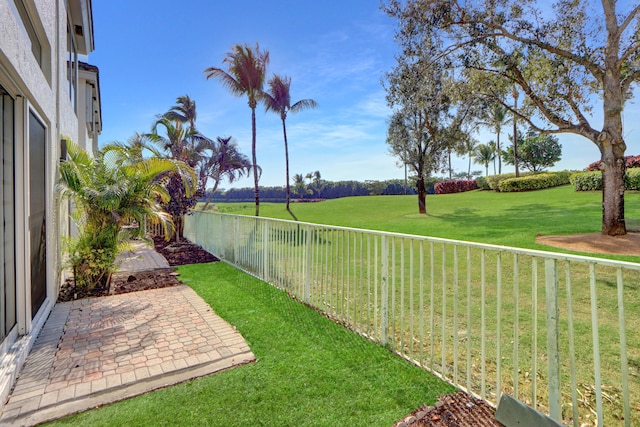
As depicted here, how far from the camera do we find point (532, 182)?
85.6ft

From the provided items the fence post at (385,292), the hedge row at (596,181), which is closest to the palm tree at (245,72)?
the fence post at (385,292)

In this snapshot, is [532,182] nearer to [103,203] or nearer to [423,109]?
[423,109]

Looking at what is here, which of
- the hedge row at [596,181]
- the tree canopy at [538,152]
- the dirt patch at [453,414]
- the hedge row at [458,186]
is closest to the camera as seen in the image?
the dirt patch at [453,414]

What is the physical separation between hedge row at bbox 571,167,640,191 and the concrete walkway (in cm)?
2451

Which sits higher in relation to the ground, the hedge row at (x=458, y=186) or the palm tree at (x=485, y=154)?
the palm tree at (x=485, y=154)

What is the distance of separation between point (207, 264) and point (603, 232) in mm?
10307

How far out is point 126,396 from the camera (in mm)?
2596

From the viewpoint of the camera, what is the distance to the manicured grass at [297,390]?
7.54 feet

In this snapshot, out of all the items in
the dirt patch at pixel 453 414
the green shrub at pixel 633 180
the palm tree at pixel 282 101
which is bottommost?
the dirt patch at pixel 453 414

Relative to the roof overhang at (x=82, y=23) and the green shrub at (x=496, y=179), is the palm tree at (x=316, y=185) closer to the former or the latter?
the green shrub at (x=496, y=179)

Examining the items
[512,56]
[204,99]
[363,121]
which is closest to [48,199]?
[512,56]

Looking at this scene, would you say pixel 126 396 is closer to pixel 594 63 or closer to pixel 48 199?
pixel 48 199

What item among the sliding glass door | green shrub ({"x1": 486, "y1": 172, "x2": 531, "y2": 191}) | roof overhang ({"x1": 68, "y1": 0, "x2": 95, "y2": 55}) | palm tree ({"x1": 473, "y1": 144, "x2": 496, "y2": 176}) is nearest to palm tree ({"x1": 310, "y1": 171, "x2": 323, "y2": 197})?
Answer: green shrub ({"x1": 486, "y1": 172, "x2": 531, "y2": 191})

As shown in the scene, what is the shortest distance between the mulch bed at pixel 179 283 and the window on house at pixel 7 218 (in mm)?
2356
